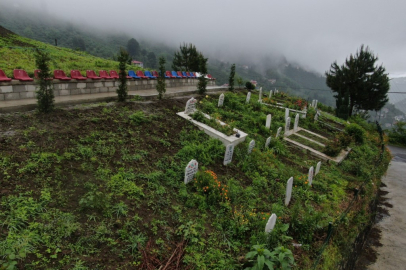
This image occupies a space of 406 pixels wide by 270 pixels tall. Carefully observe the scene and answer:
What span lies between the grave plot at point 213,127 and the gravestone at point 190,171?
2.49 m

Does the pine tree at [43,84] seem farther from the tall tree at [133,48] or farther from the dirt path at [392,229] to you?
the tall tree at [133,48]

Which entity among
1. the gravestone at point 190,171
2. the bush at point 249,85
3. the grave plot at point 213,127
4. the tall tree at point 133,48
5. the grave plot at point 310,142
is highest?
the tall tree at point 133,48

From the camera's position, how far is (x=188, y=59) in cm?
2572

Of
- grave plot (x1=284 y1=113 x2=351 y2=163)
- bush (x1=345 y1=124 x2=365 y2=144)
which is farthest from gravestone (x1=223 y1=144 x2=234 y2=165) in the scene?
bush (x1=345 y1=124 x2=365 y2=144)

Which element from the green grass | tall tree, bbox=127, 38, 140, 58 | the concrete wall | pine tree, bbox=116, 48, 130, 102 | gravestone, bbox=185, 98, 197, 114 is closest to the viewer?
the concrete wall

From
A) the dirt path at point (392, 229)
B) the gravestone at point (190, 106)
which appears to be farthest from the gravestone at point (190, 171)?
the dirt path at point (392, 229)

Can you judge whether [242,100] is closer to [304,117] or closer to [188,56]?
[304,117]

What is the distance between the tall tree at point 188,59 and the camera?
25.0 meters

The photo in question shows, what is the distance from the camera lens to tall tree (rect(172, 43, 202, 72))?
985 inches

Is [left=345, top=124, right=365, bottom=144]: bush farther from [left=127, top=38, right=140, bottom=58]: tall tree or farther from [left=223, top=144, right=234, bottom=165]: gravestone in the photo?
[left=127, top=38, right=140, bottom=58]: tall tree

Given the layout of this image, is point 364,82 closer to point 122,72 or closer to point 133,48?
point 122,72

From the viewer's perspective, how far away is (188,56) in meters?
25.8

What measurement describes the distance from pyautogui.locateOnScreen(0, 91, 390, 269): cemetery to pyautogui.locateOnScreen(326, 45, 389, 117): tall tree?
23851 millimetres

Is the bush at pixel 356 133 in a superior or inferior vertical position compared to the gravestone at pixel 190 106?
inferior
